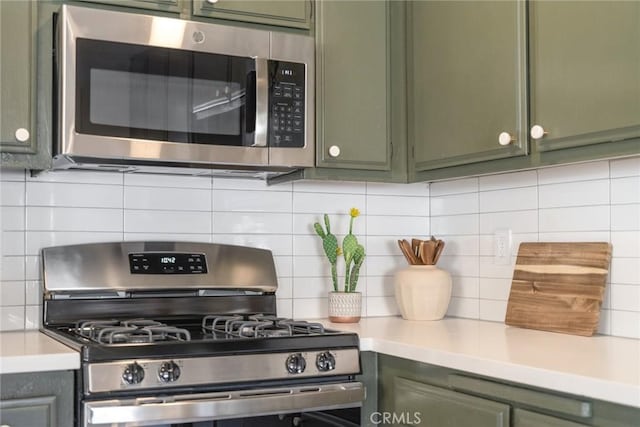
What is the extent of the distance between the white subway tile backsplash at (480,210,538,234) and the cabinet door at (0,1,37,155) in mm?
1469

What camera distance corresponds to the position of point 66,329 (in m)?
2.31

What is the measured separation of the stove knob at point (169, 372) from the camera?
191 cm

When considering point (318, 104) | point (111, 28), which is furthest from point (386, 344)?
point (111, 28)

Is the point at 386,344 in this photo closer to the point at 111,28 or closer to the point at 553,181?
the point at 553,181

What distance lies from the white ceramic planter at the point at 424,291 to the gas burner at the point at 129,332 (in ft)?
2.89

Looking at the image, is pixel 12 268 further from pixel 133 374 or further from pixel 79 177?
pixel 133 374

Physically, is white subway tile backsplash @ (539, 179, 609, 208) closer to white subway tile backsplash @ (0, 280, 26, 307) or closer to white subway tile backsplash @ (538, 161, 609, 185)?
white subway tile backsplash @ (538, 161, 609, 185)

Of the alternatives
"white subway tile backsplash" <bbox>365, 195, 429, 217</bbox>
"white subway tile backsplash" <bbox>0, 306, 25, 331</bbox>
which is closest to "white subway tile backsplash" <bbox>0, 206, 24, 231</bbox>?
"white subway tile backsplash" <bbox>0, 306, 25, 331</bbox>

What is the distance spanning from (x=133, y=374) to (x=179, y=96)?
0.84 m

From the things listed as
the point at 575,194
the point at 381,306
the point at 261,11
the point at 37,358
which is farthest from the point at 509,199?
the point at 37,358

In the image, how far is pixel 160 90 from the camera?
2.29 meters

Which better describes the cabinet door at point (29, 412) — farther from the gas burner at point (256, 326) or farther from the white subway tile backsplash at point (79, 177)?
the white subway tile backsplash at point (79, 177)

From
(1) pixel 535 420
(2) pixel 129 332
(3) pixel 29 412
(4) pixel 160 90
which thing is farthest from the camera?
(4) pixel 160 90

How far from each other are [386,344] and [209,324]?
61cm
